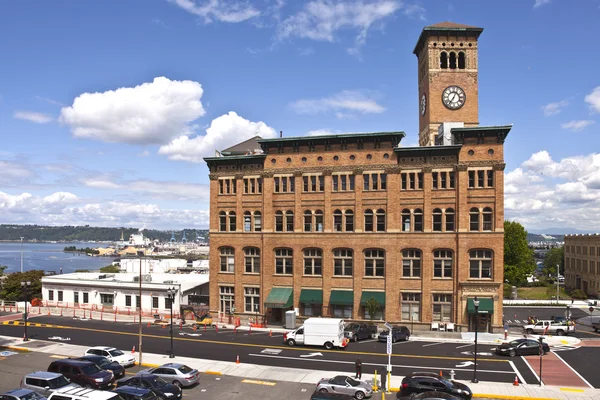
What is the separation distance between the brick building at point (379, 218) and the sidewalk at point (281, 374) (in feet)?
53.9

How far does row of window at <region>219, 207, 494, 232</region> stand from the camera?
4638 cm

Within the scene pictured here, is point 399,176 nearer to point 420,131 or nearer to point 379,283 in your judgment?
point 379,283

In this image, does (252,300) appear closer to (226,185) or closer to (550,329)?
(226,185)

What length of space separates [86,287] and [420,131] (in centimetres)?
4962

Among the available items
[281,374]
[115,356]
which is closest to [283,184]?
[281,374]

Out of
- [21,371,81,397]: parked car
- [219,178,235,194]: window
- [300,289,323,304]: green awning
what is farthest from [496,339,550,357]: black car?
[219,178,235,194]: window

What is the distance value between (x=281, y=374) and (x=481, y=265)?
956 inches

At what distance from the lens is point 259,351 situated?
39.1 m

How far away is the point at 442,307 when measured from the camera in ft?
154

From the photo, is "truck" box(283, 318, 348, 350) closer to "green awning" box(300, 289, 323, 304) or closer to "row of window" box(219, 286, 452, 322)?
"green awning" box(300, 289, 323, 304)

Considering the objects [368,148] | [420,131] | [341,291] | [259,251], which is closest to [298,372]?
[341,291]

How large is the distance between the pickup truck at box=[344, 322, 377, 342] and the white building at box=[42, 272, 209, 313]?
2362cm

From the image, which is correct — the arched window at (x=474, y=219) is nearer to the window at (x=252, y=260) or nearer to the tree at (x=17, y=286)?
the window at (x=252, y=260)

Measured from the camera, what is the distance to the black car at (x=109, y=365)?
30.3m
